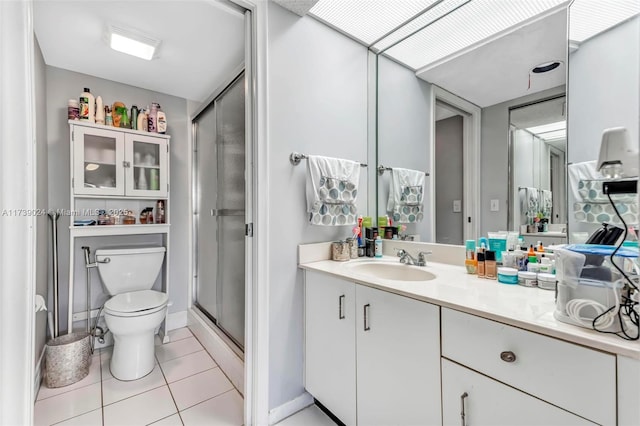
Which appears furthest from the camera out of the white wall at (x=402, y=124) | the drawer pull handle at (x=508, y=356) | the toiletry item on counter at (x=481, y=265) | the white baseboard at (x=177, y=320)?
the white baseboard at (x=177, y=320)

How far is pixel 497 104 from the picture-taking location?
136cm

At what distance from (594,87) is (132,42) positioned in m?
2.34

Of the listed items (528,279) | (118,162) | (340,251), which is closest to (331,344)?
(340,251)

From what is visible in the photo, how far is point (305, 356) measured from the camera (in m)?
1.51

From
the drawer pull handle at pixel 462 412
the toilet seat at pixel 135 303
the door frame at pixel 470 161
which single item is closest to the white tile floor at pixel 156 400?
the toilet seat at pixel 135 303

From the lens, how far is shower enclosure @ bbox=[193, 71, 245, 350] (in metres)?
1.92

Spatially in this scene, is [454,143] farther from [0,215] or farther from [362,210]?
[0,215]

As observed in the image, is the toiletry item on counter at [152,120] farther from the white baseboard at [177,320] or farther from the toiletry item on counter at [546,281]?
the toiletry item on counter at [546,281]

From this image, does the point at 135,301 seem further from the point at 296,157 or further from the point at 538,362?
the point at 538,362

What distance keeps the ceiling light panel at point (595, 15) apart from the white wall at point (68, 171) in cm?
268

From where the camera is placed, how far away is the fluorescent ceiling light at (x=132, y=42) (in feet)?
5.45

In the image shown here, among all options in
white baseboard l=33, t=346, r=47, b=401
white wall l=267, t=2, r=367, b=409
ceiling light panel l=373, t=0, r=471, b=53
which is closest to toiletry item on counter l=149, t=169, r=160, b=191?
white baseboard l=33, t=346, r=47, b=401

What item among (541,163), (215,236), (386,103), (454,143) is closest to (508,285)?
(541,163)

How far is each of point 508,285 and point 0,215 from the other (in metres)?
1.70
